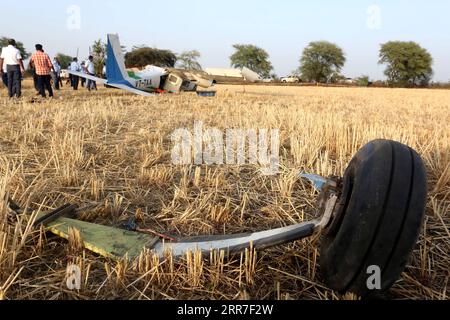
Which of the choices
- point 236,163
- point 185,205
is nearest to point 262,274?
point 185,205

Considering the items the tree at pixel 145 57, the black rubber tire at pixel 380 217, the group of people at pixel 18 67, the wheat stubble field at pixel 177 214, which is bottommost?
the wheat stubble field at pixel 177 214

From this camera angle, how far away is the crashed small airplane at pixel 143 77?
14.8 metres

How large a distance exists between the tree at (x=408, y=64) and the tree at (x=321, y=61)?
11.1 meters

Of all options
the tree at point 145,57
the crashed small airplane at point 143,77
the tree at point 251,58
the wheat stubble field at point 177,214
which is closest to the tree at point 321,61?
the tree at point 251,58

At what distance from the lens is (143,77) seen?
15.3 metres

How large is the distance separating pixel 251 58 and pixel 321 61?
18.0m

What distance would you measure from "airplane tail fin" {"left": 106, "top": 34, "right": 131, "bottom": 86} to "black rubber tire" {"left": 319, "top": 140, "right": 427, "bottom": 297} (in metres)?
14.6

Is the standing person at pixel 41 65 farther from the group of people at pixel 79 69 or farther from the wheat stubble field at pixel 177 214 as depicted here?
the wheat stubble field at pixel 177 214

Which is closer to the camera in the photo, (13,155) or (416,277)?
(416,277)

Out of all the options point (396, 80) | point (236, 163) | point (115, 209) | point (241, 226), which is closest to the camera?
point (241, 226)

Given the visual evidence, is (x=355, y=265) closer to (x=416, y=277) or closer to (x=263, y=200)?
(x=416, y=277)

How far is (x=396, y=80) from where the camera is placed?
66062mm

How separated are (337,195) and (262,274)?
537 mm

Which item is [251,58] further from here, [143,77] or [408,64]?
[143,77]
